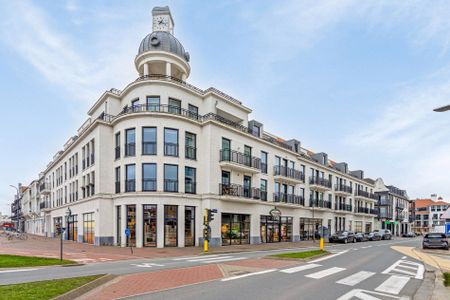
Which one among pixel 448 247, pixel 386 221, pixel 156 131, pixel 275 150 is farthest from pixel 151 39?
pixel 386 221

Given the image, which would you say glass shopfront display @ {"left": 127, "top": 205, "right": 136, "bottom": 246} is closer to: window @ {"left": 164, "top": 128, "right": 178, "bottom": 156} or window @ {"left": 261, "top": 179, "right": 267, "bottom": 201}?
window @ {"left": 164, "top": 128, "right": 178, "bottom": 156}

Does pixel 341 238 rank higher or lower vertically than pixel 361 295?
lower

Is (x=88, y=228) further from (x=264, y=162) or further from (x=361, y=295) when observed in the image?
(x=361, y=295)

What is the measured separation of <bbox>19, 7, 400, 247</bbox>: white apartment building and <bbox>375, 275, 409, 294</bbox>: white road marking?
634 inches

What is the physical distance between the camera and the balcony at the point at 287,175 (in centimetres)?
3323

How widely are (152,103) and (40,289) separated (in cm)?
1880

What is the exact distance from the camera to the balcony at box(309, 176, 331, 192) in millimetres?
39469

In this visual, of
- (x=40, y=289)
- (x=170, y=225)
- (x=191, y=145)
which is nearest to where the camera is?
(x=40, y=289)

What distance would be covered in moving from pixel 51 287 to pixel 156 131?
17.0 m

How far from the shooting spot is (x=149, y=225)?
23391 mm

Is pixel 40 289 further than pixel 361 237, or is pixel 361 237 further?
pixel 361 237

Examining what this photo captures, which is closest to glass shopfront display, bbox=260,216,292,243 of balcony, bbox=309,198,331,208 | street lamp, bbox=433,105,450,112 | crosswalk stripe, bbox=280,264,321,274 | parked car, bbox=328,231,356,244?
parked car, bbox=328,231,356,244

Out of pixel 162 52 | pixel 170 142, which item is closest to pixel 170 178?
pixel 170 142

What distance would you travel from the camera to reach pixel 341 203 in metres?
47.0
